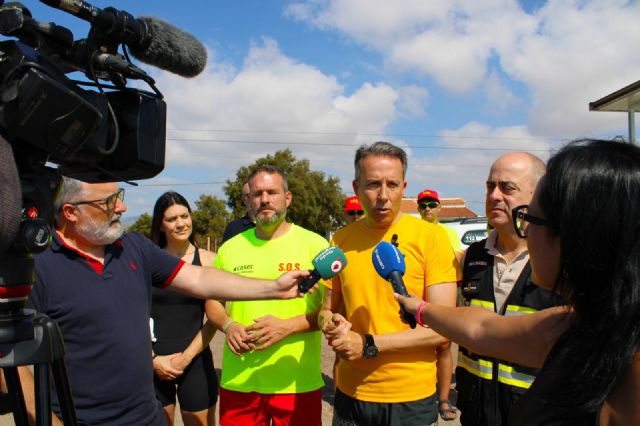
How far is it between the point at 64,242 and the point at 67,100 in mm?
1377

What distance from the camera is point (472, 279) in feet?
8.95

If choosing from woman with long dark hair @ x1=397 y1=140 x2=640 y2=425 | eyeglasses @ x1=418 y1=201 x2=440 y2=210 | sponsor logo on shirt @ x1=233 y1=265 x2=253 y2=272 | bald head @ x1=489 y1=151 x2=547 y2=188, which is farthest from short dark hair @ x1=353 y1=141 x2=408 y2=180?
eyeglasses @ x1=418 y1=201 x2=440 y2=210

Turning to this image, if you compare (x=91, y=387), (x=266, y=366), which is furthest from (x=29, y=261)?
(x=266, y=366)

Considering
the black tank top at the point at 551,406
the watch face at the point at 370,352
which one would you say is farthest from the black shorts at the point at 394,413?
the black tank top at the point at 551,406

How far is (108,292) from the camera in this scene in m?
2.36

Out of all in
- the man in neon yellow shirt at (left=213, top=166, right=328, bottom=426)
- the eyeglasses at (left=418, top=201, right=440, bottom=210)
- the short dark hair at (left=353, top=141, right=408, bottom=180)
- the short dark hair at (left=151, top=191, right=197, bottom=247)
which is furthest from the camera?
the eyeglasses at (left=418, top=201, right=440, bottom=210)

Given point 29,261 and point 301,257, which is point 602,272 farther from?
point 301,257

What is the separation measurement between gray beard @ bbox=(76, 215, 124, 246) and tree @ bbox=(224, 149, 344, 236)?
29.3m

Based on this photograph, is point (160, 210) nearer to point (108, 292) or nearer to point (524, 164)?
point (108, 292)

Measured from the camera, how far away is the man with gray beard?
2221 millimetres

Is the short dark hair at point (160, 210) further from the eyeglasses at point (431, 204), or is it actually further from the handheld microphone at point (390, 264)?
the eyeglasses at point (431, 204)

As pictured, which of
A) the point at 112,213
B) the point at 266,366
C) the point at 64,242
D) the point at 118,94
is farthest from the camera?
the point at 266,366

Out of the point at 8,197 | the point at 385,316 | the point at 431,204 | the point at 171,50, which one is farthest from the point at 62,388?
the point at 431,204

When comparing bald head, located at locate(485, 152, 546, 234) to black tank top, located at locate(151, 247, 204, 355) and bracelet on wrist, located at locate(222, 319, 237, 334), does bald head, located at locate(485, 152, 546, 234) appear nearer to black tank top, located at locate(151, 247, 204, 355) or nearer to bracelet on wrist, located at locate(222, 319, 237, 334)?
bracelet on wrist, located at locate(222, 319, 237, 334)
